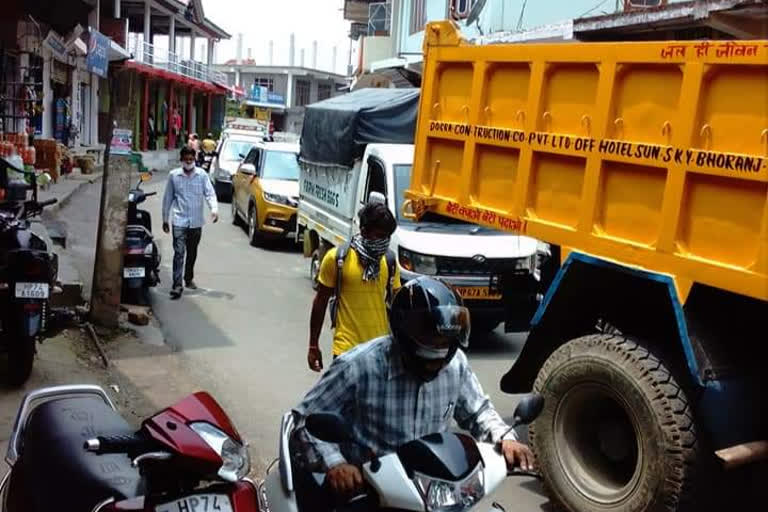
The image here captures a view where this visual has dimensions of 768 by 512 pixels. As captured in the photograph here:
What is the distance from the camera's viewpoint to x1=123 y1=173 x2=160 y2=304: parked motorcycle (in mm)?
9062

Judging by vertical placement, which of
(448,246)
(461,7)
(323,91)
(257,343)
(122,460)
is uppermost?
(461,7)

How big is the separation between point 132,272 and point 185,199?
4.51ft

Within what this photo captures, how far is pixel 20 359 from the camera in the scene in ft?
19.6

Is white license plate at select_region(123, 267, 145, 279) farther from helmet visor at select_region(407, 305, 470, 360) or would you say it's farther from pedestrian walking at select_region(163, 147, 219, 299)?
helmet visor at select_region(407, 305, 470, 360)

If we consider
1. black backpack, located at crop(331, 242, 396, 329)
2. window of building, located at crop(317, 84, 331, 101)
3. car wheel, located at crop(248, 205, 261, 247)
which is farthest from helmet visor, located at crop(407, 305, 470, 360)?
window of building, located at crop(317, 84, 331, 101)

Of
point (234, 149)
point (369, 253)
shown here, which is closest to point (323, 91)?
point (234, 149)

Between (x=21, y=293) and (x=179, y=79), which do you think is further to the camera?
(x=179, y=79)

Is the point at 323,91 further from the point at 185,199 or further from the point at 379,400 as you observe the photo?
the point at 379,400

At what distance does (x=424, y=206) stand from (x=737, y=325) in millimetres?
2733

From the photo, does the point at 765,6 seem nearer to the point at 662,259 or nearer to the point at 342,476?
the point at 662,259

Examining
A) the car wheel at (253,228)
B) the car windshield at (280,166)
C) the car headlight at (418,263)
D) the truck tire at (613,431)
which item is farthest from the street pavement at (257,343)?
the car windshield at (280,166)

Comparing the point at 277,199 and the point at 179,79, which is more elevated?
the point at 179,79

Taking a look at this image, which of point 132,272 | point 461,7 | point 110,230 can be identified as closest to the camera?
point 110,230

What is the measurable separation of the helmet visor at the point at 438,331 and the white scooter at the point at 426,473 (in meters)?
0.27
